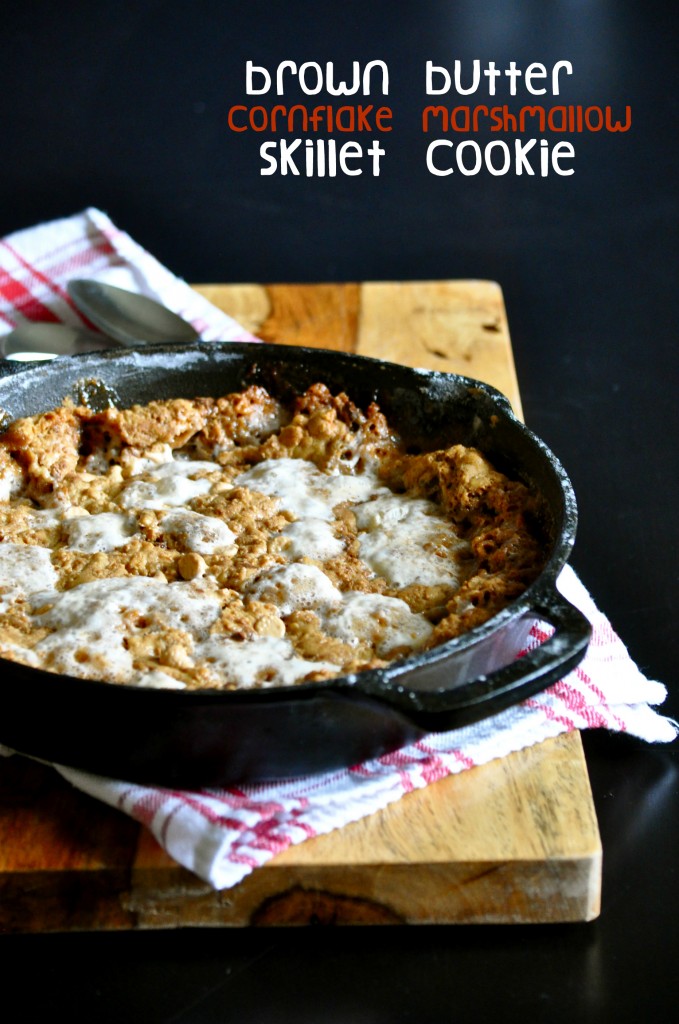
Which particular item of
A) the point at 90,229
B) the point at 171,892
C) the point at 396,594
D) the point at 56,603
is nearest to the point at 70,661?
the point at 56,603

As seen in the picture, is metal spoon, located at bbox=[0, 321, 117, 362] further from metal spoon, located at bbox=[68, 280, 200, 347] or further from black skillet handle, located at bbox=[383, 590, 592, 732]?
black skillet handle, located at bbox=[383, 590, 592, 732]

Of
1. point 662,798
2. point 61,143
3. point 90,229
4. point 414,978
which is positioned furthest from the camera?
point 61,143

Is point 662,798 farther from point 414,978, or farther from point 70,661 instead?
point 70,661

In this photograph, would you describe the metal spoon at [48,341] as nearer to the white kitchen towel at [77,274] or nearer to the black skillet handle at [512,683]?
the white kitchen towel at [77,274]

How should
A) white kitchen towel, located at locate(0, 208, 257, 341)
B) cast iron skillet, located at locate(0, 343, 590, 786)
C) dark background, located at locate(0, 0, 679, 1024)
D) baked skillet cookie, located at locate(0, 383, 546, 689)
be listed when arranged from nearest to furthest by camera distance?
cast iron skillet, located at locate(0, 343, 590, 786) < baked skillet cookie, located at locate(0, 383, 546, 689) < dark background, located at locate(0, 0, 679, 1024) < white kitchen towel, located at locate(0, 208, 257, 341)

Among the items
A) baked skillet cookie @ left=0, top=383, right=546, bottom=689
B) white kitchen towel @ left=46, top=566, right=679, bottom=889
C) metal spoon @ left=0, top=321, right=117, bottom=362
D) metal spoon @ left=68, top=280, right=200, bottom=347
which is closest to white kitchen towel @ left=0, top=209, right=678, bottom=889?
white kitchen towel @ left=46, top=566, right=679, bottom=889

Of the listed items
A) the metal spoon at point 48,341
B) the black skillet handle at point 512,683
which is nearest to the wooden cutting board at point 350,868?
the black skillet handle at point 512,683
